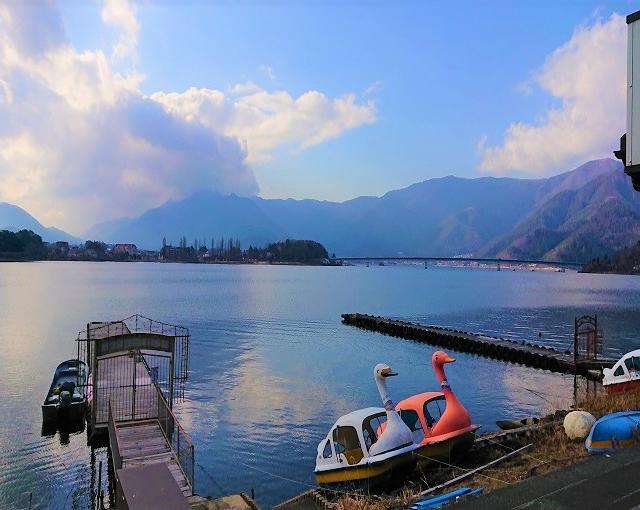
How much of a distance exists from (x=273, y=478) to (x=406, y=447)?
6124 mm

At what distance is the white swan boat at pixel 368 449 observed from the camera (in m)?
15.9

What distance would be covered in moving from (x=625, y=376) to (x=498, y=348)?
24522 millimetres

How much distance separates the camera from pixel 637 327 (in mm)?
68188

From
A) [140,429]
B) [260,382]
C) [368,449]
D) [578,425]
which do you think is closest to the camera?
[578,425]

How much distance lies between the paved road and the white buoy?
13.8 feet

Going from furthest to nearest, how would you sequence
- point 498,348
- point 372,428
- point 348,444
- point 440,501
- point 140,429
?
1. point 498,348
2. point 140,429
3. point 372,428
4. point 348,444
5. point 440,501

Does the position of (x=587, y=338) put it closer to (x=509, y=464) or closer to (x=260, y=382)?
(x=260, y=382)

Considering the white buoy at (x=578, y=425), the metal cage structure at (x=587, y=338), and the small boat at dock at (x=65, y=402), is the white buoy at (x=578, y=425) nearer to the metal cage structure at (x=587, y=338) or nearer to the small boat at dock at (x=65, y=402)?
the metal cage structure at (x=587, y=338)

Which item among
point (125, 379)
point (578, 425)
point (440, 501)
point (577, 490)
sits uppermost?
point (577, 490)

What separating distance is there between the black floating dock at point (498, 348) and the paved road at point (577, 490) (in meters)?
26.4

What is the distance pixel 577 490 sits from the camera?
32.9ft

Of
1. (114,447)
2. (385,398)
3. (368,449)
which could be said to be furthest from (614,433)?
(114,447)

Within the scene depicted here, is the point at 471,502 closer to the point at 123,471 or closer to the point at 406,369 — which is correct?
the point at 123,471

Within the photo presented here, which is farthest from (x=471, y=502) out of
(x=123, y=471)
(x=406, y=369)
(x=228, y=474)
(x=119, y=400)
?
(x=406, y=369)
